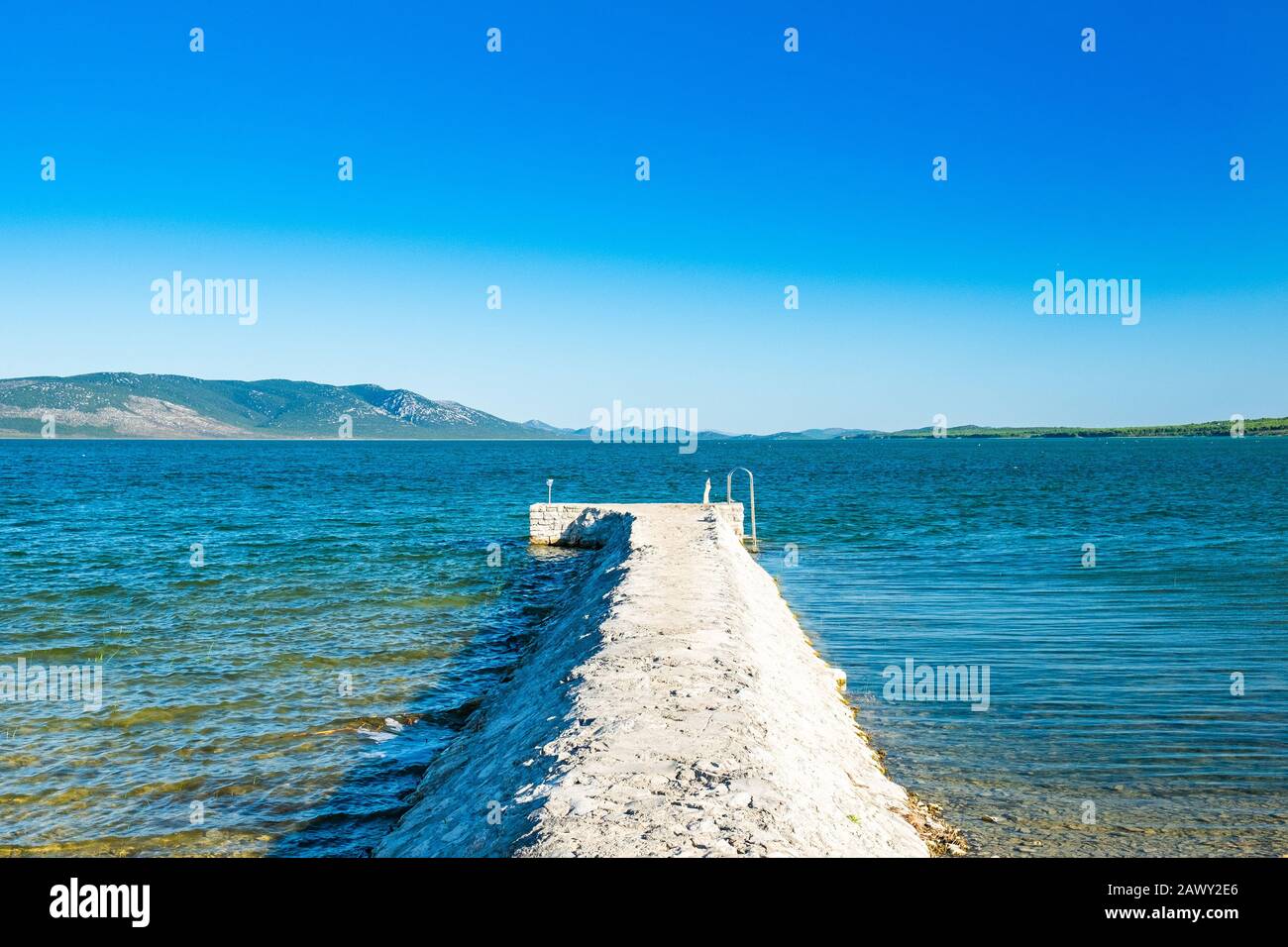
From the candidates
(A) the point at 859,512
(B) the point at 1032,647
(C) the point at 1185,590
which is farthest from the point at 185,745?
(A) the point at 859,512

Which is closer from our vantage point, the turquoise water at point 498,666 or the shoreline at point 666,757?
the shoreline at point 666,757

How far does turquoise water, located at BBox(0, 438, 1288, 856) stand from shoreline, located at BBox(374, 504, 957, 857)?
0.95 metres

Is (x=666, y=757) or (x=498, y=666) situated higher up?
(x=666, y=757)

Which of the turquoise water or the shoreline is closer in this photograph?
the shoreline

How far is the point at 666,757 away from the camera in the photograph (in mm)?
7547

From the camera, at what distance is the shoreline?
627 centimetres

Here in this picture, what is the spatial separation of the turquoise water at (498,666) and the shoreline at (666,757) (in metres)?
0.95

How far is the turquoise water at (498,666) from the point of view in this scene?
932 centimetres

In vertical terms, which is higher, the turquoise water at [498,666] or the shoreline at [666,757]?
the shoreline at [666,757]

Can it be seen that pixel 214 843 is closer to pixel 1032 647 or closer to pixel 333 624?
pixel 333 624

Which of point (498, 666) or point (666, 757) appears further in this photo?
point (498, 666)

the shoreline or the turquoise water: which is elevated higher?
the shoreline

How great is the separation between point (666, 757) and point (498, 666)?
9.47 metres
